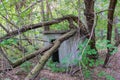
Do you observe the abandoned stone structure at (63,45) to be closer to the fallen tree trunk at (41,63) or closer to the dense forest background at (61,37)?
the dense forest background at (61,37)

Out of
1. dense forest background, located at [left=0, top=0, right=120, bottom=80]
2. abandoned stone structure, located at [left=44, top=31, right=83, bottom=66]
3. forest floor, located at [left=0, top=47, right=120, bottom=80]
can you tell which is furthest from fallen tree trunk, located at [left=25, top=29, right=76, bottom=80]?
abandoned stone structure, located at [left=44, top=31, right=83, bottom=66]

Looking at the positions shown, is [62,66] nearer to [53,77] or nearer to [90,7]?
[53,77]

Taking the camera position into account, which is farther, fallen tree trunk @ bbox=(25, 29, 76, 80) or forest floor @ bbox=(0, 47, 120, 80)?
forest floor @ bbox=(0, 47, 120, 80)

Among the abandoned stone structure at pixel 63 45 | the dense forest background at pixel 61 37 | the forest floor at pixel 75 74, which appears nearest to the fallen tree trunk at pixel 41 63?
the dense forest background at pixel 61 37

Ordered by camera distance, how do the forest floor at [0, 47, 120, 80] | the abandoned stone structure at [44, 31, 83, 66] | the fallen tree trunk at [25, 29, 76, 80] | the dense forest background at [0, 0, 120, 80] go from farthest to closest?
the abandoned stone structure at [44, 31, 83, 66]
the forest floor at [0, 47, 120, 80]
the dense forest background at [0, 0, 120, 80]
the fallen tree trunk at [25, 29, 76, 80]

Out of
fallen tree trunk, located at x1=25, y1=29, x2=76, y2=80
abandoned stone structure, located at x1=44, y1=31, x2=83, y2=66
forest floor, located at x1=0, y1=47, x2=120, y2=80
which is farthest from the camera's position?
abandoned stone structure, located at x1=44, y1=31, x2=83, y2=66

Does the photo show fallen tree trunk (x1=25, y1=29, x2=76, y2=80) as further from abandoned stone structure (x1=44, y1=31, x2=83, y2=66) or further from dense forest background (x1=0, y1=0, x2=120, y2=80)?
abandoned stone structure (x1=44, y1=31, x2=83, y2=66)

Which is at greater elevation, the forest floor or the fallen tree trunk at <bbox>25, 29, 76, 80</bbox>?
the fallen tree trunk at <bbox>25, 29, 76, 80</bbox>

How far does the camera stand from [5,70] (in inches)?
144

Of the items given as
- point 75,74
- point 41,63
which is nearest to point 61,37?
point 41,63

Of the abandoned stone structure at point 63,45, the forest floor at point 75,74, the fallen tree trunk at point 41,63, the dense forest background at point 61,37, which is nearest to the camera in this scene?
the fallen tree trunk at point 41,63

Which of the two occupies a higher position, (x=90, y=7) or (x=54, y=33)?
(x=90, y=7)

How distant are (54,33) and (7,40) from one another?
235cm

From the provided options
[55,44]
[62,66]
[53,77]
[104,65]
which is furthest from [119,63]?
[55,44]
